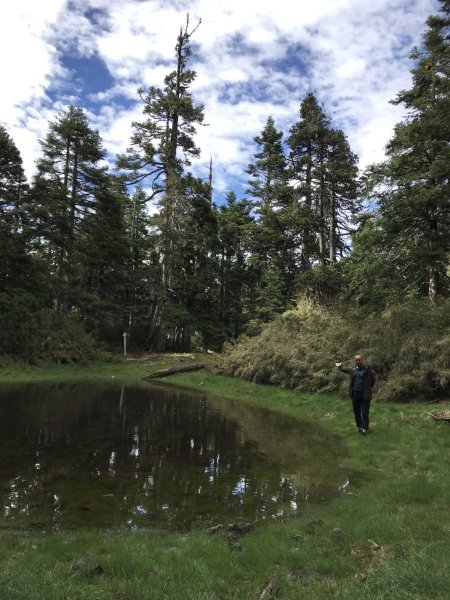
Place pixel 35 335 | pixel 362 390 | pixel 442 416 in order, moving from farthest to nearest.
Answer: pixel 35 335, pixel 442 416, pixel 362 390

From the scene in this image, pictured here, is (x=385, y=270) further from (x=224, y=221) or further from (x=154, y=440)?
(x=224, y=221)

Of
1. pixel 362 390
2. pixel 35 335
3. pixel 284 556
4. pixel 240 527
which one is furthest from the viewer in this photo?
pixel 35 335

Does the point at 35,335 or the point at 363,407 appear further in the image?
the point at 35,335

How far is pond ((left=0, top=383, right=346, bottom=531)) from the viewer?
697cm

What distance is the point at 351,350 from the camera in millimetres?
19391

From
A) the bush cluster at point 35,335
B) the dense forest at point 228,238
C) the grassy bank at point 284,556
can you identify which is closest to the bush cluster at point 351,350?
the dense forest at point 228,238

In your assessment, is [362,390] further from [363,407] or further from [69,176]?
[69,176]

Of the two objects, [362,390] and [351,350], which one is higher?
[351,350]

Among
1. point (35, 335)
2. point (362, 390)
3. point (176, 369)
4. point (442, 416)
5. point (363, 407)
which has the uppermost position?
point (35, 335)

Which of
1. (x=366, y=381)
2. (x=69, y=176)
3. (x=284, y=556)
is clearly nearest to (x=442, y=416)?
(x=366, y=381)

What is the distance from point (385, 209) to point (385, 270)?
2.64 meters

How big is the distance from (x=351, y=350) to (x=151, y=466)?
1219 cm

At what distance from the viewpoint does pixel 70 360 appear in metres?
28.8

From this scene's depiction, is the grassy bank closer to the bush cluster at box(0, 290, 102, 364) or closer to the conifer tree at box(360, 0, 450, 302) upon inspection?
the conifer tree at box(360, 0, 450, 302)
